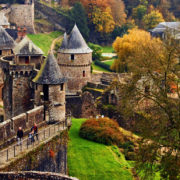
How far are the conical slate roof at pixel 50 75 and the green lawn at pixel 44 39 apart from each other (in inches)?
1597

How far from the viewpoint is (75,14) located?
80625mm

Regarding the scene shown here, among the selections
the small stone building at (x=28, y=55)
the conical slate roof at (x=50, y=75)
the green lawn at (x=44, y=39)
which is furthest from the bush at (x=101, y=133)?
the green lawn at (x=44, y=39)

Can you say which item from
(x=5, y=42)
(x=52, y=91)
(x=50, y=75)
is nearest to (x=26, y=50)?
(x=50, y=75)

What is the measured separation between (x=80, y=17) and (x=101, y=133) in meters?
47.4

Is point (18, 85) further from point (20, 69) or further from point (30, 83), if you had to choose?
point (30, 83)

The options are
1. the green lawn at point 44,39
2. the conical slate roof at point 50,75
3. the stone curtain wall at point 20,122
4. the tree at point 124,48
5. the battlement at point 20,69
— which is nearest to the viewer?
the stone curtain wall at point 20,122

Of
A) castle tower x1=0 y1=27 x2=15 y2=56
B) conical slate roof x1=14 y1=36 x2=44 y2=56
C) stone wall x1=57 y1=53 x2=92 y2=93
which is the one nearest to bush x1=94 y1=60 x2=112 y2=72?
stone wall x1=57 y1=53 x2=92 y2=93

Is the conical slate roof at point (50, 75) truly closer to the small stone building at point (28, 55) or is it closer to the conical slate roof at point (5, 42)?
the small stone building at point (28, 55)

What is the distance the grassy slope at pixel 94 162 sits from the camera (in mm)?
29609

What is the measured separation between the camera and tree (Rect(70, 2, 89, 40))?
7862 centimetres

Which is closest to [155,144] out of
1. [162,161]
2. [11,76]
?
[162,161]

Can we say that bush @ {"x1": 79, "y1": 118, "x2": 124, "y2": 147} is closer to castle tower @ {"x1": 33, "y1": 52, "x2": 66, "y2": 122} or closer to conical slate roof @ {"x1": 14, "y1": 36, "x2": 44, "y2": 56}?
castle tower @ {"x1": 33, "y1": 52, "x2": 66, "y2": 122}

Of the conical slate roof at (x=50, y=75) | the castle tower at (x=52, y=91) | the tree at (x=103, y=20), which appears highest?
the tree at (x=103, y=20)

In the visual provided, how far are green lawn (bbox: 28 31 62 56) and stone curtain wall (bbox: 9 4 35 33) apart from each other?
2017mm
